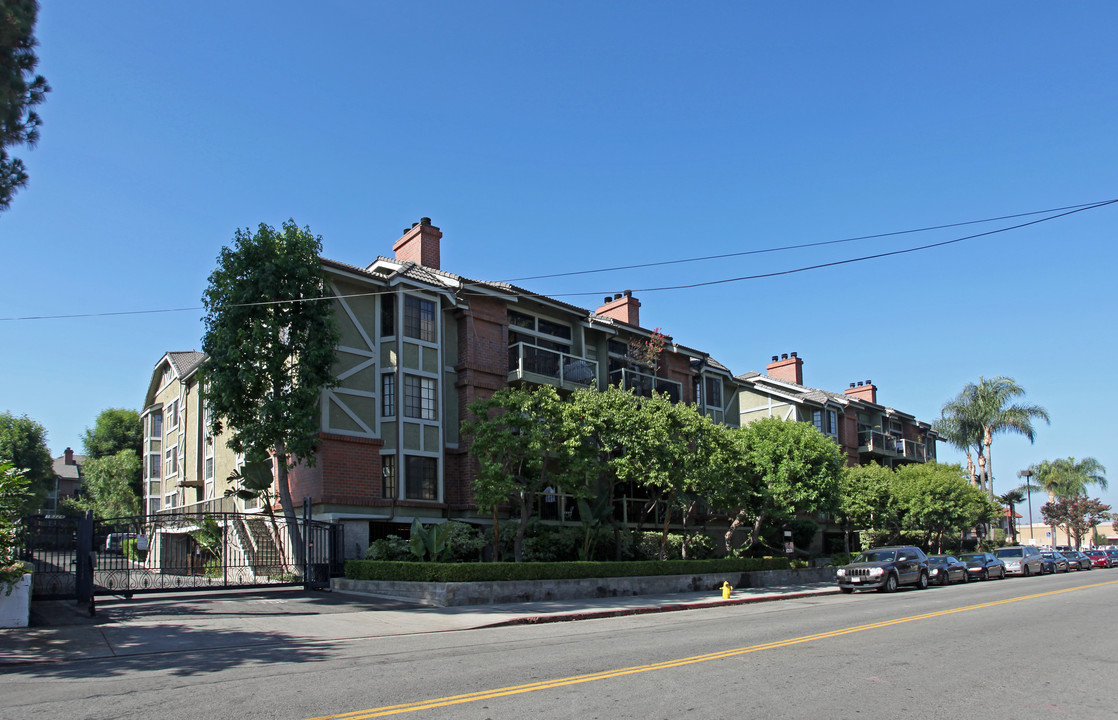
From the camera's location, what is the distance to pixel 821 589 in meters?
27.8

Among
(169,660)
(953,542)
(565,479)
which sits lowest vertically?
(953,542)

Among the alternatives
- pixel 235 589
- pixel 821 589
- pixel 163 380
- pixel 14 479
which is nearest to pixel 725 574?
pixel 821 589

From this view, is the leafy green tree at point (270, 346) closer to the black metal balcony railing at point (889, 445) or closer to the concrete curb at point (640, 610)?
the concrete curb at point (640, 610)

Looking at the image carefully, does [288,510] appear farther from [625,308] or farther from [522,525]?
[625,308]

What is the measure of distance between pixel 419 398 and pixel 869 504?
2362cm

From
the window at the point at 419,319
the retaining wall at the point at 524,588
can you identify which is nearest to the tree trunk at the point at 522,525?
the retaining wall at the point at 524,588

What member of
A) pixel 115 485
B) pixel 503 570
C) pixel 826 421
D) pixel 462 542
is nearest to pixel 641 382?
pixel 462 542

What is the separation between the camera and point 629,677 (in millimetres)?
9234

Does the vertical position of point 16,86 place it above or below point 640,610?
above

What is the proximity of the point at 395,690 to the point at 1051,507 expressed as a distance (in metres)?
88.1

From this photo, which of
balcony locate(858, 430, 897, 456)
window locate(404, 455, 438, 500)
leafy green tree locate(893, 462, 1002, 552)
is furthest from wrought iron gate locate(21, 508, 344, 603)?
balcony locate(858, 430, 897, 456)

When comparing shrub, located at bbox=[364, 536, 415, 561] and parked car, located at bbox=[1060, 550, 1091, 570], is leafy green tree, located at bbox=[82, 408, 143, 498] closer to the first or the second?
shrub, located at bbox=[364, 536, 415, 561]

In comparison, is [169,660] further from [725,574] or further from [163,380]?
[163,380]

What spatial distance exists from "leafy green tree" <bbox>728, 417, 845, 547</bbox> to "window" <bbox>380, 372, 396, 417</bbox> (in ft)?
41.9
